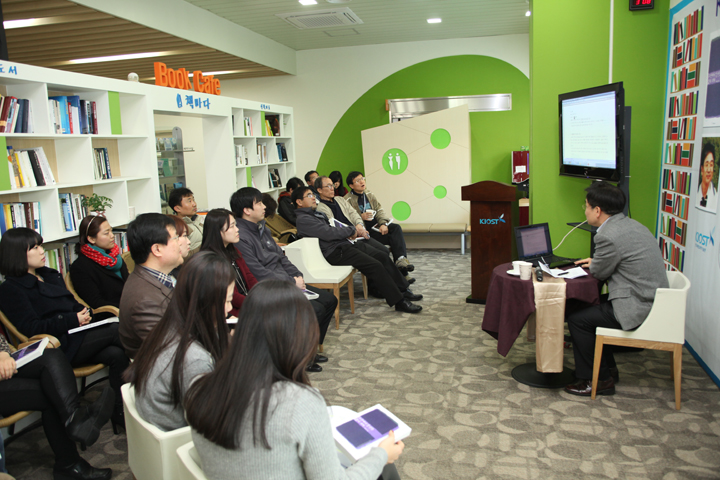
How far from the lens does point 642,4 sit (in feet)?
14.0

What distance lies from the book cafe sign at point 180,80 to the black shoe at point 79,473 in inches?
149

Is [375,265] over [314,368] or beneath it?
over

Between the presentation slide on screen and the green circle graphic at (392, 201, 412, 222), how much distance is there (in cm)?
433

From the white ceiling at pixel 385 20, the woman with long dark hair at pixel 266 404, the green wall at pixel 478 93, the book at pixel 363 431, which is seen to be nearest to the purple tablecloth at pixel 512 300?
the book at pixel 363 431

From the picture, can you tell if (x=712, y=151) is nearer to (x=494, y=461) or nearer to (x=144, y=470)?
(x=494, y=461)

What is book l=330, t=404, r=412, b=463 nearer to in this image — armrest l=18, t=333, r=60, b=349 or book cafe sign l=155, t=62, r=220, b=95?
armrest l=18, t=333, r=60, b=349

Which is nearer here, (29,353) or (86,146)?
(29,353)

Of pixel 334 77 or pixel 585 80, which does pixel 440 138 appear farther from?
pixel 585 80

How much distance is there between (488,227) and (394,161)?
145 inches

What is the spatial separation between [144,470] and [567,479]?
1912 millimetres

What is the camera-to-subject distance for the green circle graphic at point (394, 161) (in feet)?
28.3

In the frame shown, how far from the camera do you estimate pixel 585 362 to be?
3.33 m

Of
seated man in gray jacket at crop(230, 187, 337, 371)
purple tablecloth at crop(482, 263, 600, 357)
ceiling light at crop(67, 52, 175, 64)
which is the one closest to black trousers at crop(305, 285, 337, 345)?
seated man in gray jacket at crop(230, 187, 337, 371)

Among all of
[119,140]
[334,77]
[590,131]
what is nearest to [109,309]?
[119,140]
